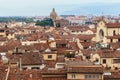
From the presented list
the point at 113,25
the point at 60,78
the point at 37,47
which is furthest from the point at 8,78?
the point at 113,25

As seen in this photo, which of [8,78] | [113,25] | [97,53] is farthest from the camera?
[113,25]

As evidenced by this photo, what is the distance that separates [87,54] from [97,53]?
4.68 metres

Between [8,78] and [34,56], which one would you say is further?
[34,56]

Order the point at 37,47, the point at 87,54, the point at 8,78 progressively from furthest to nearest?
the point at 37,47
the point at 87,54
the point at 8,78

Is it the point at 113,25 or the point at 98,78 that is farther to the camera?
the point at 113,25

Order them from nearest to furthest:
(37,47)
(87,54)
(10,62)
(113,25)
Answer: (10,62) < (87,54) < (37,47) < (113,25)

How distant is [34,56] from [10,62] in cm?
431

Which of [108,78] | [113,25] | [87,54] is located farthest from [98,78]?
[113,25]

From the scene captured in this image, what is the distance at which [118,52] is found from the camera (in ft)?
179

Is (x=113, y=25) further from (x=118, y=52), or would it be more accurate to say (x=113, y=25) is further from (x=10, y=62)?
(x=10, y=62)

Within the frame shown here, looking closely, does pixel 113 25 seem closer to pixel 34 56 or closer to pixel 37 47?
pixel 37 47

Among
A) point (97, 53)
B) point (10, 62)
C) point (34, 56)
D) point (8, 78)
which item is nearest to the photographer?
point (8, 78)

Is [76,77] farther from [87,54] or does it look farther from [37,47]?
[37,47]

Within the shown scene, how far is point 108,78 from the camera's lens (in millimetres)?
37438
